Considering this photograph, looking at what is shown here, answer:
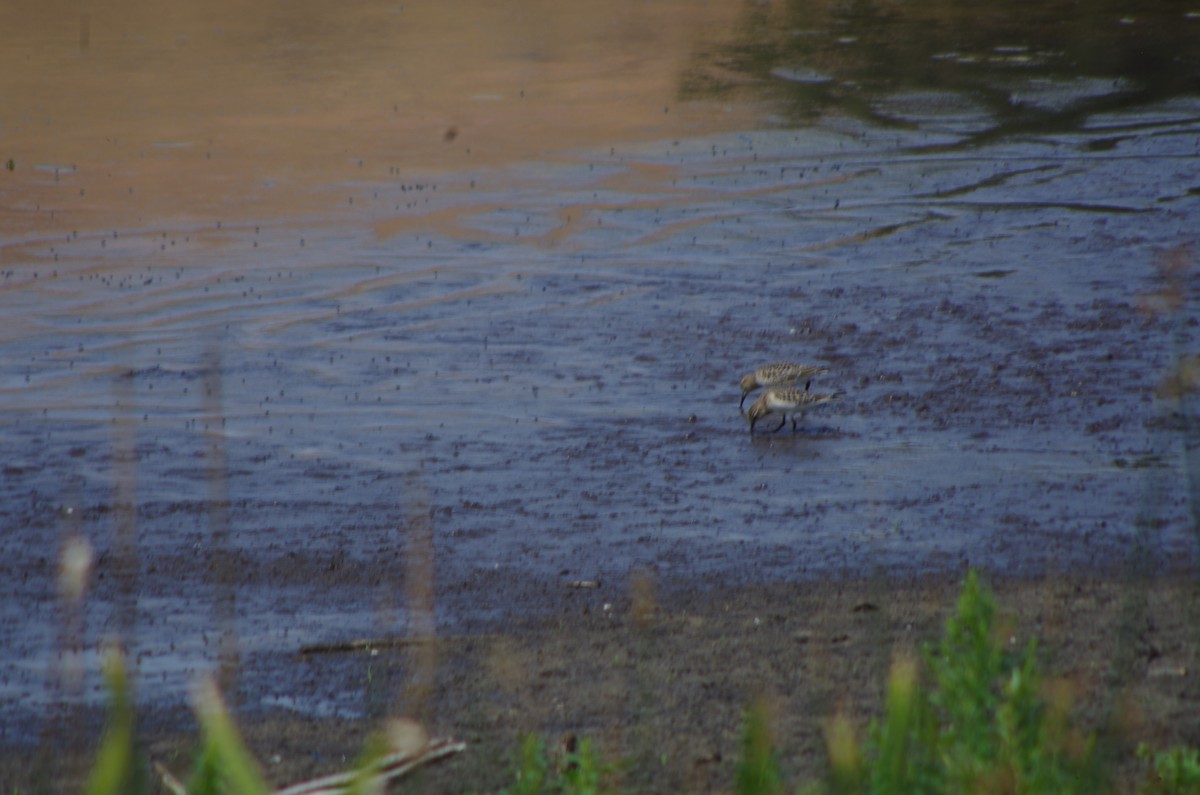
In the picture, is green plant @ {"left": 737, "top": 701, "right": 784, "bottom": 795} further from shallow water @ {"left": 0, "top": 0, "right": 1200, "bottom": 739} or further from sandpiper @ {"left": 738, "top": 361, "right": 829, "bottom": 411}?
sandpiper @ {"left": 738, "top": 361, "right": 829, "bottom": 411}

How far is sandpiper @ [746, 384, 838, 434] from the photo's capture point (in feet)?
27.6

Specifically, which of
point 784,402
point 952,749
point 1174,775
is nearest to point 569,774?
point 952,749

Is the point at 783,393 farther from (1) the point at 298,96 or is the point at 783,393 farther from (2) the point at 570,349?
(1) the point at 298,96

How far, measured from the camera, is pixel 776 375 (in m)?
8.70

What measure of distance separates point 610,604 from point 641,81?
12.3 metres

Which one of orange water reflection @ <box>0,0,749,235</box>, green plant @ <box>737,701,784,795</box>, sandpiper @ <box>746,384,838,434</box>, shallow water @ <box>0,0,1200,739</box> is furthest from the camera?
orange water reflection @ <box>0,0,749,235</box>

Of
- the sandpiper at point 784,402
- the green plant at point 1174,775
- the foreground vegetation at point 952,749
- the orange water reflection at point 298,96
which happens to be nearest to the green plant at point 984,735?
the foreground vegetation at point 952,749

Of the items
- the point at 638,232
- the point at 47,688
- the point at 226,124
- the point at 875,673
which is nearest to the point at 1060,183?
the point at 638,232

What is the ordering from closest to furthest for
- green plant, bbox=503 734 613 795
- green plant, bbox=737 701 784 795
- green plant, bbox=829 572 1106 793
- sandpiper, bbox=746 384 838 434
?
green plant, bbox=737 701 784 795 → green plant, bbox=829 572 1106 793 → green plant, bbox=503 734 613 795 → sandpiper, bbox=746 384 838 434

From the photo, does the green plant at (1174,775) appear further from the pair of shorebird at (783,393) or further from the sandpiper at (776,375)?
the sandpiper at (776,375)

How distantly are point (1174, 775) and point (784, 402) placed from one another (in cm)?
466

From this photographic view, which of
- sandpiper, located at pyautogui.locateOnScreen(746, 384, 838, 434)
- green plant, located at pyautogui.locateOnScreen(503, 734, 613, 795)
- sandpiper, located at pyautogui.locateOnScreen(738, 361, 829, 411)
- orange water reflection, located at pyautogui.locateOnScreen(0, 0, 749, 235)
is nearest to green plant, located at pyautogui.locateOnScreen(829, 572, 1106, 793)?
green plant, located at pyautogui.locateOnScreen(503, 734, 613, 795)

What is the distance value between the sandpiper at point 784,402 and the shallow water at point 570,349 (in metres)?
0.18

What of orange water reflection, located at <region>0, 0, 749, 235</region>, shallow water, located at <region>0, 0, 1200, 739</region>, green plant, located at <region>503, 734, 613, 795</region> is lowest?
shallow water, located at <region>0, 0, 1200, 739</region>
